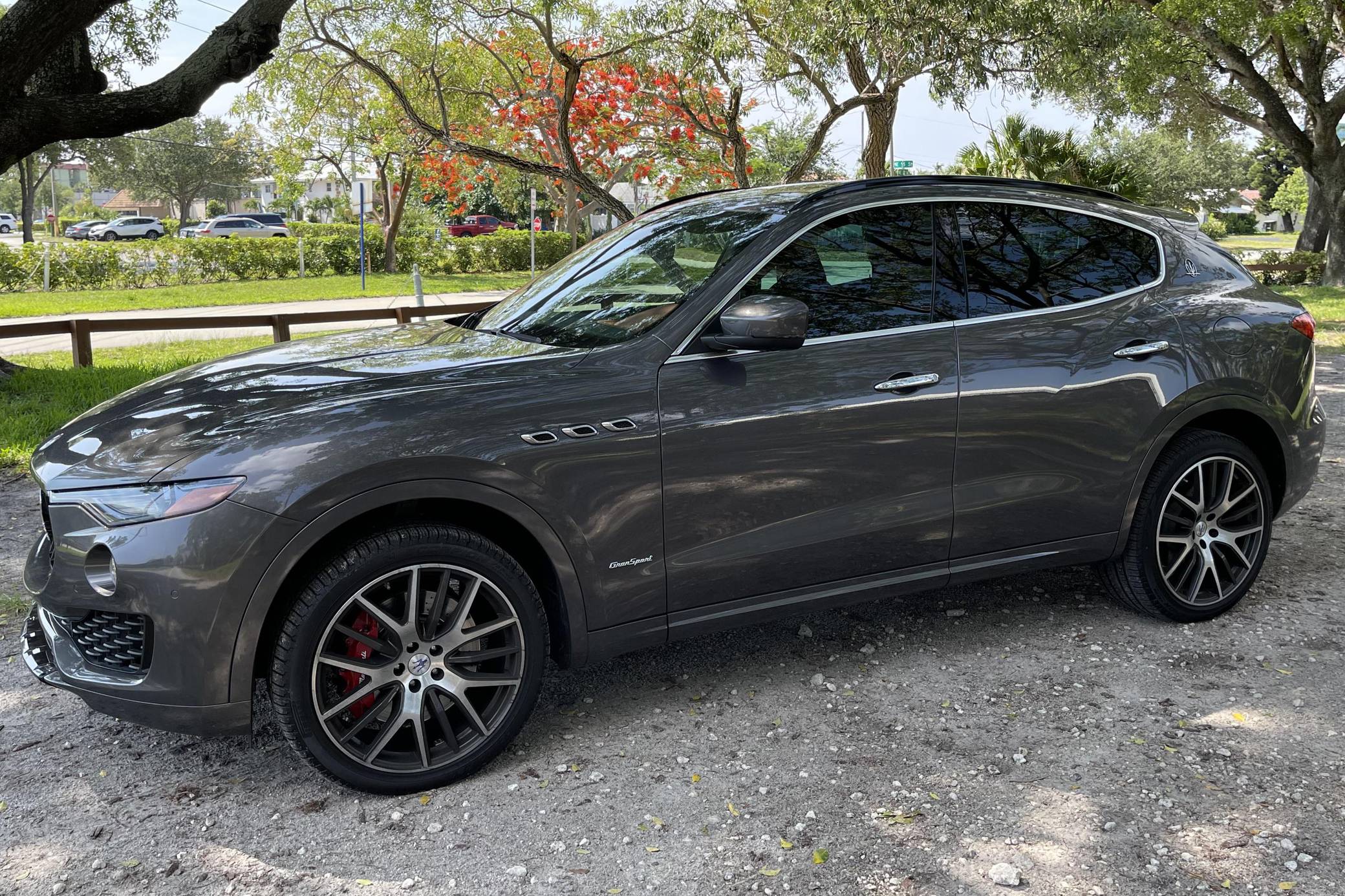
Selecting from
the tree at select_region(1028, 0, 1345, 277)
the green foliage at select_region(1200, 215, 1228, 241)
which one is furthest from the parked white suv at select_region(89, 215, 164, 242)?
the green foliage at select_region(1200, 215, 1228, 241)

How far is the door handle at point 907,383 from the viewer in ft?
12.4

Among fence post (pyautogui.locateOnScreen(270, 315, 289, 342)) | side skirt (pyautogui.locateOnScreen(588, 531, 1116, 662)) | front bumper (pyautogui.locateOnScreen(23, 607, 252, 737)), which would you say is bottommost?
front bumper (pyautogui.locateOnScreen(23, 607, 252, 737))

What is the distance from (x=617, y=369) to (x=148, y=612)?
150 centimetres

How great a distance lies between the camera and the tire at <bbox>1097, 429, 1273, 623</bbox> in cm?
441

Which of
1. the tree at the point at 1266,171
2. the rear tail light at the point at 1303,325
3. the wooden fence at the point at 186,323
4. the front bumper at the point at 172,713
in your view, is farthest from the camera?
the tree at the point at 1266,171

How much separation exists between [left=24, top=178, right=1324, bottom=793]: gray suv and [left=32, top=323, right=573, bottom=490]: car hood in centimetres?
2

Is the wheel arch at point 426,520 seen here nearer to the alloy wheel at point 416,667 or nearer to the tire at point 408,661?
the tire at point 408,661

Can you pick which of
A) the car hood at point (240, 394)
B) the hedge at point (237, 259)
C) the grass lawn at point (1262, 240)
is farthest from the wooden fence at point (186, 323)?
the grass lawn at point (1262, 240)

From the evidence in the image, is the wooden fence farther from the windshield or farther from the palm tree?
the palm tree

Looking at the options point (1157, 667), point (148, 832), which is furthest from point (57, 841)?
point (1157, 667)

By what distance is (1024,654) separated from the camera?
4336 millimetres

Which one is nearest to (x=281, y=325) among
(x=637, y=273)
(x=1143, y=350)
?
(x=637, y=273)

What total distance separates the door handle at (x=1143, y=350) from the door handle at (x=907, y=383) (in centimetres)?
85

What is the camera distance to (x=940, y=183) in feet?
13.6
